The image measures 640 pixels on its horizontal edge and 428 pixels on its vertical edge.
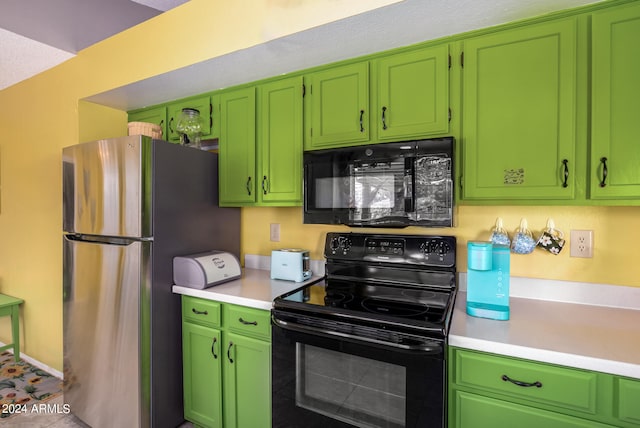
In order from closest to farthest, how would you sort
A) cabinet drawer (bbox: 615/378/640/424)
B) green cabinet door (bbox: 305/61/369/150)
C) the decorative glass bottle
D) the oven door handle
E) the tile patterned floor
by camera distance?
cabinet drawer (bbox: 615/378/640/424)
the oven door handle
green cabinet door (bbox: 305/61/369/150)
the tile patterned floor
the decorative glass bottle

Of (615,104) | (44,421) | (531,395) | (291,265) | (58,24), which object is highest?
(58,24)

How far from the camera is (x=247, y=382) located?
1.67 metres

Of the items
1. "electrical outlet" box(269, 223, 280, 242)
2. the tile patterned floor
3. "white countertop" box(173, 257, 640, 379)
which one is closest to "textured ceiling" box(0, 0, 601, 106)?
"electrical outlet" box(269, 223, 280, 242)

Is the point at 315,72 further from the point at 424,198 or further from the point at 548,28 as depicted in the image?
the point at 548,28

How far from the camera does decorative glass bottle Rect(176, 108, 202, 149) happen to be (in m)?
2.23

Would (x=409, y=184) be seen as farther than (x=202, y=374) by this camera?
No

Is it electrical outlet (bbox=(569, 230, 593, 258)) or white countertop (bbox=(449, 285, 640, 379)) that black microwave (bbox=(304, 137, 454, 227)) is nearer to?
white countertop (bbox=(449, 285, 640, 379))

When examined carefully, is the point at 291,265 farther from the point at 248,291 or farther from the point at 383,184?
the point at 383,184

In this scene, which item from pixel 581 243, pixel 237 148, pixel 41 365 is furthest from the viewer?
pixel 41 365

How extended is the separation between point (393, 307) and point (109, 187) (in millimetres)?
1749

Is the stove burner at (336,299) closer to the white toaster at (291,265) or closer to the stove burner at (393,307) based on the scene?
the stove burner at (393,307)

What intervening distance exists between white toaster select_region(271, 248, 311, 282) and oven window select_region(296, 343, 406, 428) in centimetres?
57

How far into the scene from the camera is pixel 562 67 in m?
1.31

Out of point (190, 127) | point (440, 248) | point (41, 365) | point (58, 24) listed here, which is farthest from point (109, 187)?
point (41, 365)
